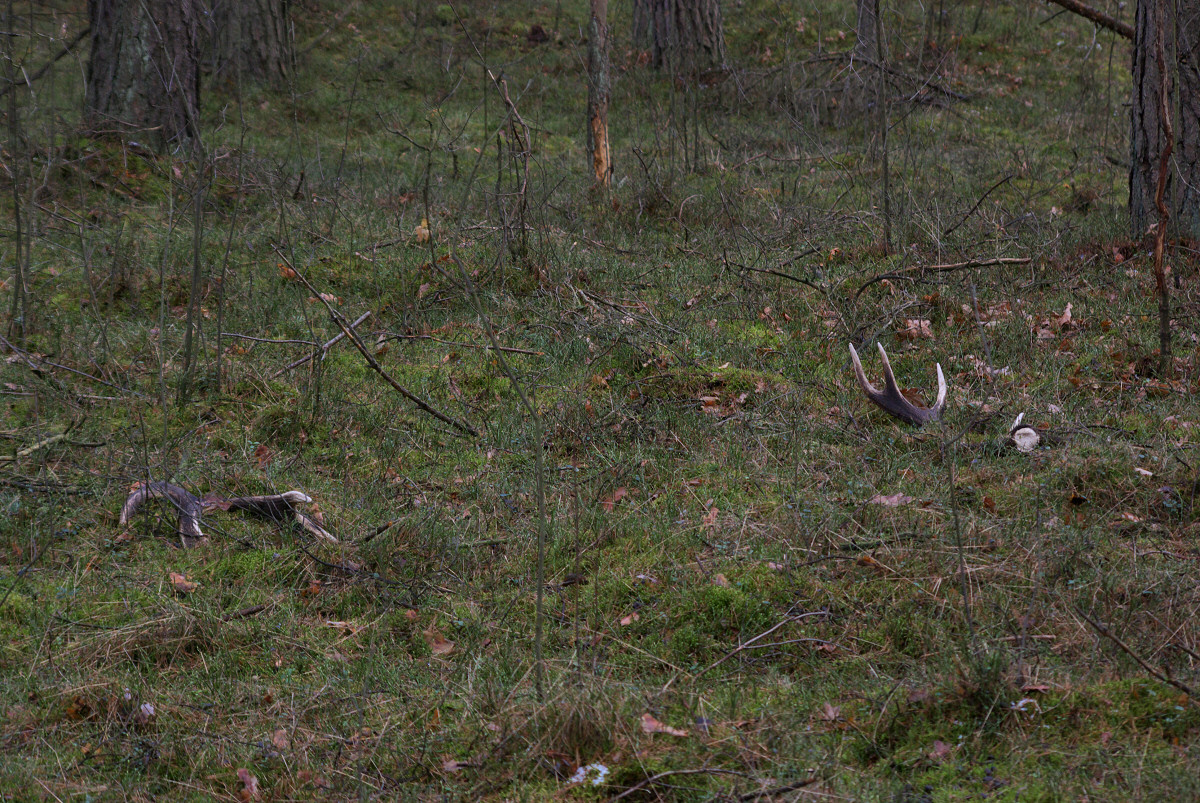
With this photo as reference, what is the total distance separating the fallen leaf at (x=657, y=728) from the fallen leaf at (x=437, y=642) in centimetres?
98

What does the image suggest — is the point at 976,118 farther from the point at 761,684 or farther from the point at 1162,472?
the point at 761,684

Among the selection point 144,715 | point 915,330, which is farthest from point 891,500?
point 144,715

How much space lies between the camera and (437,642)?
357 centimetres

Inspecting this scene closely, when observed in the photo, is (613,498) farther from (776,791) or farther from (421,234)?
Answer: (421,234)

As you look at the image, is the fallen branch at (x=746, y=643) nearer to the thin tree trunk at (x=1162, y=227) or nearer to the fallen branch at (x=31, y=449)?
the thin tree trunk at (x=1162, y=227)

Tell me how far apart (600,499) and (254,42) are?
484 inches

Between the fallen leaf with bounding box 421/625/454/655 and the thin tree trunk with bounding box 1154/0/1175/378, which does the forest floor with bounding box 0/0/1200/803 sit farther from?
the thin tree trunk with bounding box 1154/0/1175/378

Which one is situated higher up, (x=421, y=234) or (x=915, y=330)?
(x=421, y=234)

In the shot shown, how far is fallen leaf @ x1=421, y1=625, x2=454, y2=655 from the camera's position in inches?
139

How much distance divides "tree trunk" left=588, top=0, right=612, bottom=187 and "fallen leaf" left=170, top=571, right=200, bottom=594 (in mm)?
6577

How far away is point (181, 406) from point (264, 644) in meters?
2.28

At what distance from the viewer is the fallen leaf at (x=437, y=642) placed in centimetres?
353

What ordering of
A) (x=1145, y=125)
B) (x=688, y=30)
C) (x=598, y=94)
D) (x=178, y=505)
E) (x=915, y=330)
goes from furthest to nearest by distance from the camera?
(x=688, y=30)
(x=598, y=94)
(x=1145, y=125)
(x=915, y=330)
(x=178, y=505)

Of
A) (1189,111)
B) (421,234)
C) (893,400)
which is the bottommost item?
(893,400)
